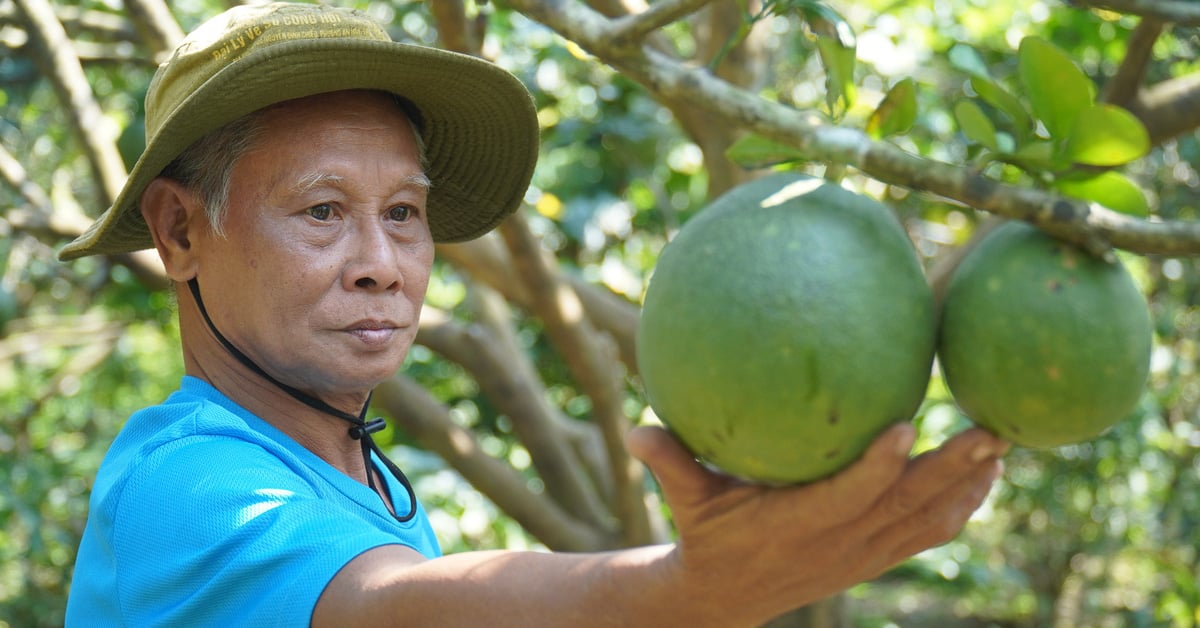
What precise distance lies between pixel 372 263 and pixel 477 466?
6.41 ft

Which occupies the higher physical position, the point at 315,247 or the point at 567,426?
the point at 315,247

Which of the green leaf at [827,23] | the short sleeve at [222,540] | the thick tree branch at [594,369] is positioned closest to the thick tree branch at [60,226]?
the thick tree branch at [594,369]

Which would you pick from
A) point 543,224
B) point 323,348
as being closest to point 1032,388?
A: point 323,348

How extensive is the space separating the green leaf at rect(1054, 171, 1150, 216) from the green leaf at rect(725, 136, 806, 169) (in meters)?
0.31

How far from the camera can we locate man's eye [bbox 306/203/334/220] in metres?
1.54

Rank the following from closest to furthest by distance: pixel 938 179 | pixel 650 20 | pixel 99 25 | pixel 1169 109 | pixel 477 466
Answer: pixel 938 179 < pixel 650 20 < pixel 1169 109 < pixel 477 466 < pixel 99 25

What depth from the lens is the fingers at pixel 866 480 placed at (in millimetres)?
1057

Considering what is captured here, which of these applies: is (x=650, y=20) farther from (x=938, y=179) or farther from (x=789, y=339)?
(x=789, y=339)

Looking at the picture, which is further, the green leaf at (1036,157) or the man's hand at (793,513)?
the green leaf at (1036,157)

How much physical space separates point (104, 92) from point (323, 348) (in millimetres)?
4127

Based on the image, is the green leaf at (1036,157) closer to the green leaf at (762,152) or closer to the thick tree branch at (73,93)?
the green leaf at (762,152)

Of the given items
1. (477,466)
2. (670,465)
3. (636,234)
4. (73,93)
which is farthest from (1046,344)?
(636,234)

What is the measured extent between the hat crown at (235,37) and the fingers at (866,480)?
0.90m

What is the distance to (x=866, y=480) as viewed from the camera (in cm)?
107
